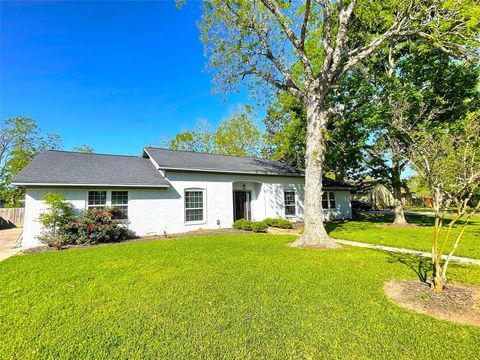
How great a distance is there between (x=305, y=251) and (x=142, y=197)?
835cm

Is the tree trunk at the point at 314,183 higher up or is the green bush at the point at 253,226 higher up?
the tree trunk at the point at 314,183

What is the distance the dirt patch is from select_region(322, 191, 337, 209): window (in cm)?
1445

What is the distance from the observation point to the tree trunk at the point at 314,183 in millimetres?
8875

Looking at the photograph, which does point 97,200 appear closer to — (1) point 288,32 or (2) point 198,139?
(1) point 288,32

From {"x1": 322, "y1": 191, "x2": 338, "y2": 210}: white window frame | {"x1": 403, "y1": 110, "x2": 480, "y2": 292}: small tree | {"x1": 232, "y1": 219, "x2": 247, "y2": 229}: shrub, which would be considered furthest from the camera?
{"x1": 322, "y1": 191, "x2": 338, "y2": 210}: white window frame

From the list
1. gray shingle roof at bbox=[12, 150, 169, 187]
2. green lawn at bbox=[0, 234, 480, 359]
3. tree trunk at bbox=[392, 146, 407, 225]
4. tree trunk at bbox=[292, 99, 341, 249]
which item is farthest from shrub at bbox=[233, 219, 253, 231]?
tree trunk at bbox=[392, 146, 407, 225]

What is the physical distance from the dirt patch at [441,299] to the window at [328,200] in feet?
47.4

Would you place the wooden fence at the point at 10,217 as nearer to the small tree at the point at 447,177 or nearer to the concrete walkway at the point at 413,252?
the concrete walkway at the point at 413,252

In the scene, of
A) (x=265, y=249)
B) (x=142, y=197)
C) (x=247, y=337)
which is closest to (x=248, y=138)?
(x=142, y=197)

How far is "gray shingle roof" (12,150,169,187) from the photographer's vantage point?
10.2 metres

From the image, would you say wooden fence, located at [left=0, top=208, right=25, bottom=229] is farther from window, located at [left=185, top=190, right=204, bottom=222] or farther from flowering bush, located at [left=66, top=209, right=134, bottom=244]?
window, located at [left=185, top=190, right=204, bottom=222]

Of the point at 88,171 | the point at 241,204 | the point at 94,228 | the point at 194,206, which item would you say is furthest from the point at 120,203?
the point at 241,204

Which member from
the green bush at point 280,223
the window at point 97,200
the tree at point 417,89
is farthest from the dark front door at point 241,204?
the tree at point 417,89

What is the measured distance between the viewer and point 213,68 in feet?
38.5
